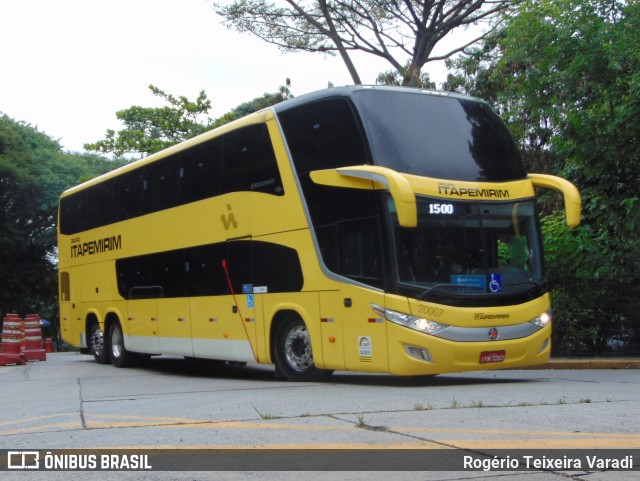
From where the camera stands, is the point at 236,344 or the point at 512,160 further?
the point at 236,344

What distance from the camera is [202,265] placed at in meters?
15.7

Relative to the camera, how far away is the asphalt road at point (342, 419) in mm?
6430

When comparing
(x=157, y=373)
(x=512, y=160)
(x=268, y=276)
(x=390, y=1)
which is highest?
(x=390, y=1)

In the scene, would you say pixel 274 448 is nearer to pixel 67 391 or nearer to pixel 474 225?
pixel 474 225

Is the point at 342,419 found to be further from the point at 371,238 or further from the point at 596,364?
the point at 596,364

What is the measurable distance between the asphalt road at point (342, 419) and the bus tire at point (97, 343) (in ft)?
21.8

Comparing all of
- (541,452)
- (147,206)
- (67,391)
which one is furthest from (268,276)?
(541,452)

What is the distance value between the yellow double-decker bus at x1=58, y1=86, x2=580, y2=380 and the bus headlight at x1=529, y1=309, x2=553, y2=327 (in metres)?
0.03

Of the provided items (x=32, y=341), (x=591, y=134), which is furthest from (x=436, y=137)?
(x=32, y=341)

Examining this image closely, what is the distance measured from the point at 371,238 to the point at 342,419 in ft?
12.6

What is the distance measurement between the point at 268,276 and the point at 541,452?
310 inches

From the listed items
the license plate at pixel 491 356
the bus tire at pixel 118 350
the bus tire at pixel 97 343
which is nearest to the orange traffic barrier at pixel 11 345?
the bus tire at pixel 97 343

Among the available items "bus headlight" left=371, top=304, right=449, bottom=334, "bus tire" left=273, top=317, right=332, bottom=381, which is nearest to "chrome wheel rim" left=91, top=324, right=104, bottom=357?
"bus tire" left=273, top=317, right=332, bottom=381

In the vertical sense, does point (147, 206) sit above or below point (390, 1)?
below
